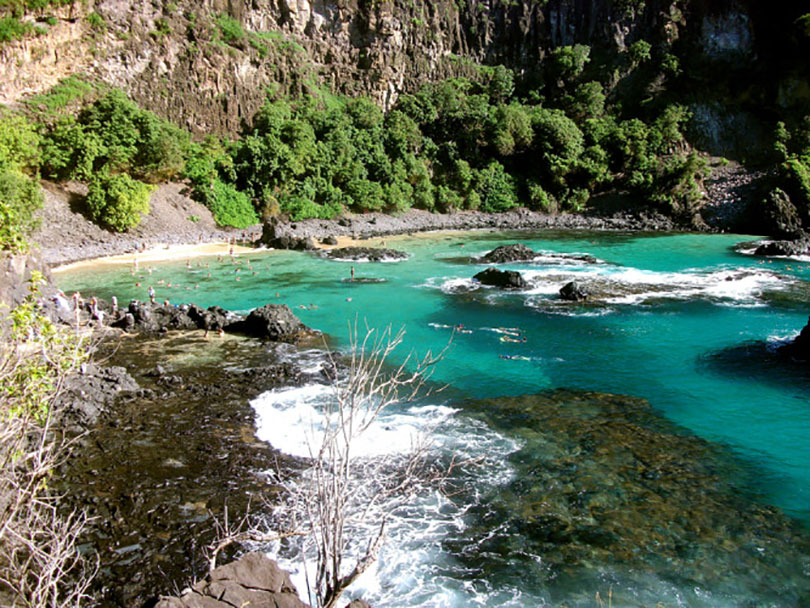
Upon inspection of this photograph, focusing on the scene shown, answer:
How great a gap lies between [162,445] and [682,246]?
51.5 metres

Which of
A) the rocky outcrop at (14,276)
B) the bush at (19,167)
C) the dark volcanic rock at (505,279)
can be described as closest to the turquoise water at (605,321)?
the dark volcanic rock at (505,279)

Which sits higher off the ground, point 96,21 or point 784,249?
point 96,21

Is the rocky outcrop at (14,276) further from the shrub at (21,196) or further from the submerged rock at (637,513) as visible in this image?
the submerged rock at (637,513)

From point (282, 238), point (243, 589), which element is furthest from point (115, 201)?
point (243, 589)

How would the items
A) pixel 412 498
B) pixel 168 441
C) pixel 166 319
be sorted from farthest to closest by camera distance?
pixel 166 319 < pixel 168 441 < pixel 412 498

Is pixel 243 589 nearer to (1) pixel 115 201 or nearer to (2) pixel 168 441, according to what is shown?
(2) pixel 168 441

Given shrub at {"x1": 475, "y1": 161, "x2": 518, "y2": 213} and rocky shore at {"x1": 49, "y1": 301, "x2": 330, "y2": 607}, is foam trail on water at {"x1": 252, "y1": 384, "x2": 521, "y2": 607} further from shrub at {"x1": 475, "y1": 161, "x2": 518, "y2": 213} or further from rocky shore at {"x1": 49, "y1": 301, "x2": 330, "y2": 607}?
shrub at {"x1": 475, "y1": 161, "x2": 518, "y2": 213}

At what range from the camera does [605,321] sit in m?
28.5

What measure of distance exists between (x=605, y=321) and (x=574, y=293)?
4308 millimetres

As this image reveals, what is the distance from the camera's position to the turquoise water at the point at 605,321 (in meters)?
17.0

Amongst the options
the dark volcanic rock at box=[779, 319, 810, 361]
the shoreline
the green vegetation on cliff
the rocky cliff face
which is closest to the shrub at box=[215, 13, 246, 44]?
the rocky cliff face

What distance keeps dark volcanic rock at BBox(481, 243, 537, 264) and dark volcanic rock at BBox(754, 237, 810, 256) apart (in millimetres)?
19885

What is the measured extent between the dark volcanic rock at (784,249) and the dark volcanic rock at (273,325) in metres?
40.9

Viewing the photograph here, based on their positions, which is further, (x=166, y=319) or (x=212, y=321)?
(x=166, y=319)
